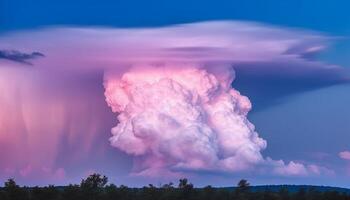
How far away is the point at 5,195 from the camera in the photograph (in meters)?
200
